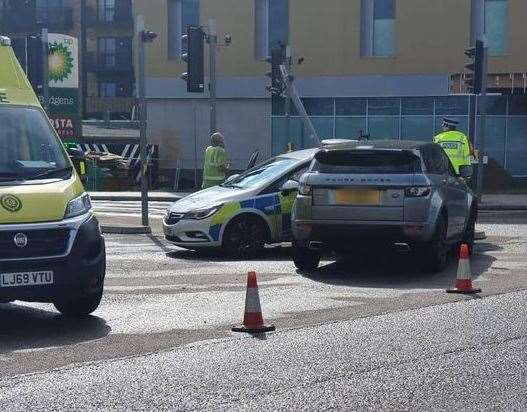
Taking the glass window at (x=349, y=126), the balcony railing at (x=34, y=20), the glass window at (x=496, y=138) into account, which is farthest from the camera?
the balcony railing at (x=34, y=20)

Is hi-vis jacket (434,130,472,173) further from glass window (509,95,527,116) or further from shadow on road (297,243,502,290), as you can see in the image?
glass window (509,95,527,116)

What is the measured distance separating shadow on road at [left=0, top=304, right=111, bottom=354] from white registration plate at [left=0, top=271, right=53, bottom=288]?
0.46 metres

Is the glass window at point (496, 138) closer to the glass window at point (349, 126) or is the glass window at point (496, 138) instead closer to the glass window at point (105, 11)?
the glass window at point (349, 126)

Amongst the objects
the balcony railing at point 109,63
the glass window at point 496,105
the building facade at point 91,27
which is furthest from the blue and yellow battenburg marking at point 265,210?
the balcony railing at point 109,63

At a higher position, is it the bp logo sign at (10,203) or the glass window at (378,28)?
the glass window at (378,28)

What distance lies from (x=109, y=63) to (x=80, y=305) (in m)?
63.4

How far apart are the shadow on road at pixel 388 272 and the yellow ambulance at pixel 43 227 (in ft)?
12.1

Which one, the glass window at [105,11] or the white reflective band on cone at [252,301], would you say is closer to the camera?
the white reflective band on cone at [252,301]

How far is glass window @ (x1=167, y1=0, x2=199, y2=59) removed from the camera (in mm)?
43906

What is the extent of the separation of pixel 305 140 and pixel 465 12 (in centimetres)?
747

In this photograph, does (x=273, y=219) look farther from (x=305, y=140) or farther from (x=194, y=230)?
(x=305, y=140)

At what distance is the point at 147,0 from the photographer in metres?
44.2

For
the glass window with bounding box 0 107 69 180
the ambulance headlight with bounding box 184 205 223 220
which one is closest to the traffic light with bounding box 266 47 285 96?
the ambulance headlight with bounding box 184 205 223 220

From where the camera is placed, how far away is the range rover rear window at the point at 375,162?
12.9 m
